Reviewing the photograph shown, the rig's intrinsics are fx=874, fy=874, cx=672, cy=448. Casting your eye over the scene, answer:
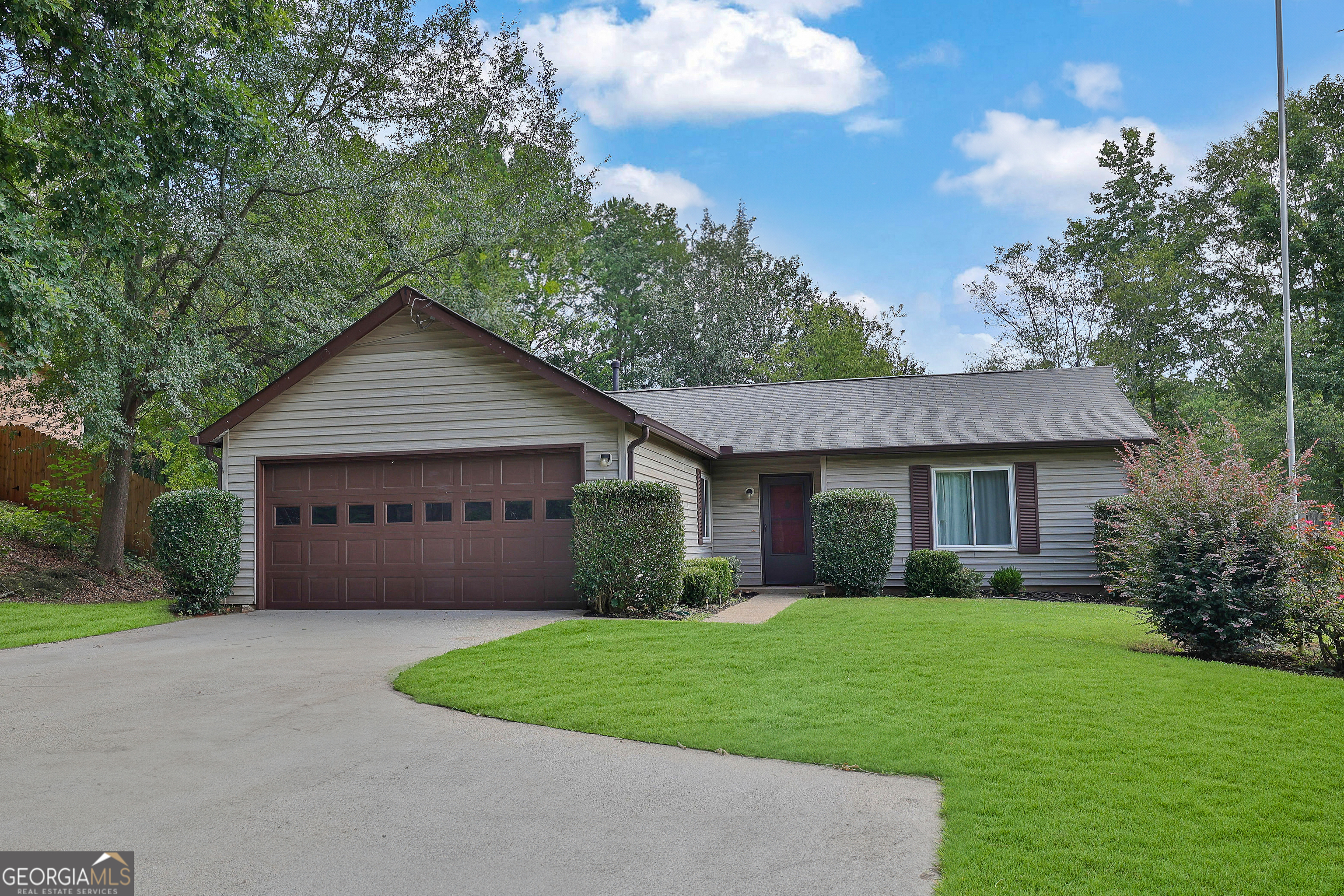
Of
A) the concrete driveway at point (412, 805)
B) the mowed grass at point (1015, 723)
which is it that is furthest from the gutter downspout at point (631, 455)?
the concrete driveway at point (412, 805)

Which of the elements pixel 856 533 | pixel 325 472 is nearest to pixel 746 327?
pixel 856 533

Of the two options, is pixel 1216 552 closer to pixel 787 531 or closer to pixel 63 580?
pixel 787 531

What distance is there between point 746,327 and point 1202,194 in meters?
16.4

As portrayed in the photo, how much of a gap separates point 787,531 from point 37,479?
648 inches

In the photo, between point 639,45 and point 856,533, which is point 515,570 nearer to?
point 856,533

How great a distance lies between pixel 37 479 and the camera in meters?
19.3

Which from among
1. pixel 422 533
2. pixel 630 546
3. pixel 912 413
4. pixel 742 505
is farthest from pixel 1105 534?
pixel 422 533

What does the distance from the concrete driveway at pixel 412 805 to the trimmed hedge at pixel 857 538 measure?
8.66 metres

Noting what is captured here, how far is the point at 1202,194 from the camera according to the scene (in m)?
29.9

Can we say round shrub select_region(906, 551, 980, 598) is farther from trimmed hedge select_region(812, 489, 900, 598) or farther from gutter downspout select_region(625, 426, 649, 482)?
gutter downspout select_region(625, 426, 649, 482)

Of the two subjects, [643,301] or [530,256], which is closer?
[530,256]

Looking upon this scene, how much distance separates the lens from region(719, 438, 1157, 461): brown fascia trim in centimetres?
1449

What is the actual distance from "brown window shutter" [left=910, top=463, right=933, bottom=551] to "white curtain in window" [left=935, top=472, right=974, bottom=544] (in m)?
0.19

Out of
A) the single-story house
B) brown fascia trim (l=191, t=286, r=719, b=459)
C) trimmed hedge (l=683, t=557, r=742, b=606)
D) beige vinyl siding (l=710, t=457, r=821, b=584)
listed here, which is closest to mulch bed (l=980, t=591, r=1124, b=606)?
the single-story house
